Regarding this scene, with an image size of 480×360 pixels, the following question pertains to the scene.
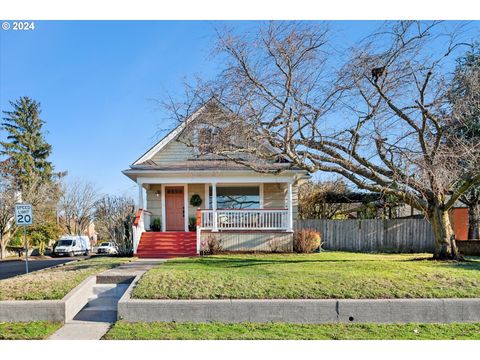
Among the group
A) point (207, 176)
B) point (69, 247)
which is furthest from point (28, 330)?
point (69, 247)

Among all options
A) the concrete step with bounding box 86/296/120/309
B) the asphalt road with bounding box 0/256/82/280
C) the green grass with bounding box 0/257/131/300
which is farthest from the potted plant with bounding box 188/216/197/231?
the concrete step with bounding box 86/296/120/309

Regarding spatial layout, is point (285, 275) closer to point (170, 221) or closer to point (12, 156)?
point (170, 221)

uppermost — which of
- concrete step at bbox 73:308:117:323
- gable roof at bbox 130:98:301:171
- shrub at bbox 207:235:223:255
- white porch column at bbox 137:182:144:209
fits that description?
gable roof at bbox 130:98:301:171

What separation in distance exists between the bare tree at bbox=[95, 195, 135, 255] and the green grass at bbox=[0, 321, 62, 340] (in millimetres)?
6687

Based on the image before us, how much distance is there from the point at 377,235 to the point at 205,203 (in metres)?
8.06

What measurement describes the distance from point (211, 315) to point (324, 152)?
558cm

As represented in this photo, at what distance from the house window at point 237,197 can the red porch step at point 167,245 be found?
249 cm

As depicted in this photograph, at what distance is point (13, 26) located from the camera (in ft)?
19.0

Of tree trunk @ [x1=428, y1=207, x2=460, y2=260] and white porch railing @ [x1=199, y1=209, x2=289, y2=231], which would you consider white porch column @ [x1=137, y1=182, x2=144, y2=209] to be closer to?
white porch railing @ [x1=199, y1=209, x2=289, y2=231]

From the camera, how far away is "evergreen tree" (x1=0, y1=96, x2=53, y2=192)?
29406 millimetres

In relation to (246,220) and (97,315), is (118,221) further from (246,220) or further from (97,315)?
(97,315)

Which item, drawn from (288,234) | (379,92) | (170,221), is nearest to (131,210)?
(170,221)

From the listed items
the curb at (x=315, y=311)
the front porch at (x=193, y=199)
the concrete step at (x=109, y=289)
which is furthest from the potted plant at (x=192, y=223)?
the curb at (x=315, y=311)
